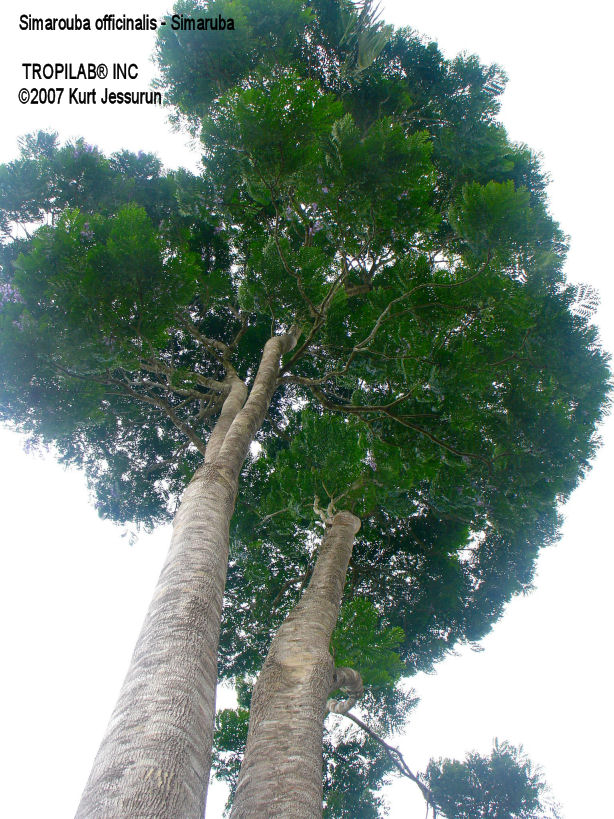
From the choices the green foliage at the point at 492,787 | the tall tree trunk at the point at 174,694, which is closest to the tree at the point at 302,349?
the tall tree trunk at the point at 174,694

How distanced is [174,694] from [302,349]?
4840mm

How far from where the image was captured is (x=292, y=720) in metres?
3.32

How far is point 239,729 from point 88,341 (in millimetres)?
6132

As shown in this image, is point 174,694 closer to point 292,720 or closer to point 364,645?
point 292,720

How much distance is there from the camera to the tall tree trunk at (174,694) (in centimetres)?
178

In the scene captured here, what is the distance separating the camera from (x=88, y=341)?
5.58 meters

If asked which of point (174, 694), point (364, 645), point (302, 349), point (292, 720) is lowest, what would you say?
point (174, 694)

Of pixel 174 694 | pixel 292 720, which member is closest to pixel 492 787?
pixel 292 720

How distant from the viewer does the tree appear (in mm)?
4582

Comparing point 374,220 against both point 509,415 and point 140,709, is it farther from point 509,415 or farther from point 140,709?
point 140,709

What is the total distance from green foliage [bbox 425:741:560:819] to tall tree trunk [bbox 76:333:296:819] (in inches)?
263

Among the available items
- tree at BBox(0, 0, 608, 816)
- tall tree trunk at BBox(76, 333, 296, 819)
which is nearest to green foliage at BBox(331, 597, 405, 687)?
tree at BBox(0, 0, 608, 816)

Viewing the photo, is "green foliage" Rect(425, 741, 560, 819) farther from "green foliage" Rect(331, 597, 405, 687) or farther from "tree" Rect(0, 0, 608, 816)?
"green foliage" Rect(331, 597, 405, 687)

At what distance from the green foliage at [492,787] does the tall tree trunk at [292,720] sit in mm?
5222
